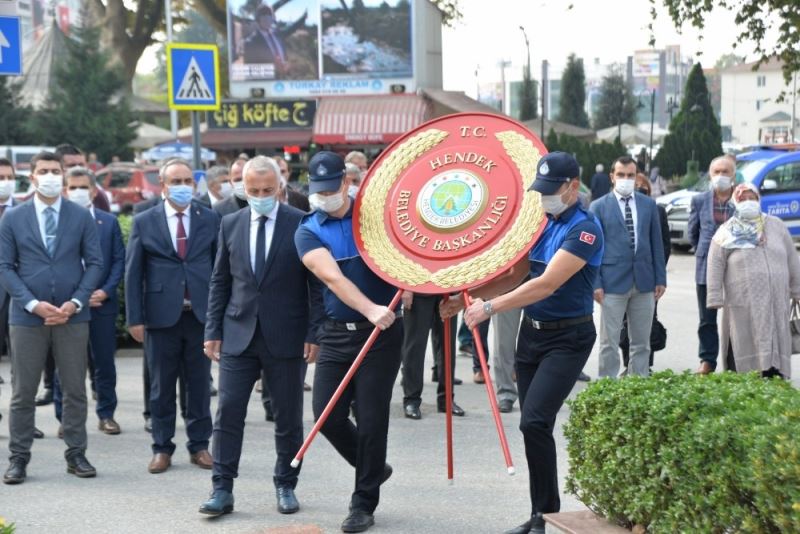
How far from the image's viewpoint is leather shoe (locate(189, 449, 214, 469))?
7805mm

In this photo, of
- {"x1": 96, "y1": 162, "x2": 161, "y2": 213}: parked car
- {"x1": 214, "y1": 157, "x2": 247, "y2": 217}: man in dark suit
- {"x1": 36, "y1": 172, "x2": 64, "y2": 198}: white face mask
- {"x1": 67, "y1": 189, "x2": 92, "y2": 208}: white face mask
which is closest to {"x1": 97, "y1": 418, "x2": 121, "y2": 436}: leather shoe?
{"x1": 67, "y1": 189, "x2": 92, "y2": 208}: white face mask

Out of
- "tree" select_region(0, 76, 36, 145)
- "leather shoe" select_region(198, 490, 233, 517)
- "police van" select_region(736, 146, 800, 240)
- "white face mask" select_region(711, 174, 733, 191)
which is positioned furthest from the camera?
"tree" select_region(0, 76, 36, 145)

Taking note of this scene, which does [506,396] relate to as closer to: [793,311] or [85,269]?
[793,311]

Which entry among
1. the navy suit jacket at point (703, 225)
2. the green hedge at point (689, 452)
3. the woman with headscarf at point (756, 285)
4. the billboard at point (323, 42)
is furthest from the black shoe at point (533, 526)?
the billboard at point (323, 42)

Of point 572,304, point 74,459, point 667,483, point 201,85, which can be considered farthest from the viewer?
point 201,85

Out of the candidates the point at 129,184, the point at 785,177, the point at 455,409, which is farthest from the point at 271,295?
the point at 129,184

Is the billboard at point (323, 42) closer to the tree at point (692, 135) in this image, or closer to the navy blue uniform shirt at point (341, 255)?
the tree at point (692, 135)

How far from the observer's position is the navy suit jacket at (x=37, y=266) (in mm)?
7457

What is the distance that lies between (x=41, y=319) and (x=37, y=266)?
33 cm

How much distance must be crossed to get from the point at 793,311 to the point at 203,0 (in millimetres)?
39910

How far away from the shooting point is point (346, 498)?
699 centimetres

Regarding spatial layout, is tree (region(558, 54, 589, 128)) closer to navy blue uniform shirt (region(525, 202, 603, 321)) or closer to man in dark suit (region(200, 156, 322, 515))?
man in dark suit (region(200, 156, 322, 515))

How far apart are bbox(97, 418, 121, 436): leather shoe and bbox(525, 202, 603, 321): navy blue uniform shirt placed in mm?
4099

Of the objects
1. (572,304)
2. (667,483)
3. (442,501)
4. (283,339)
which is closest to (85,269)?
(283,339)
